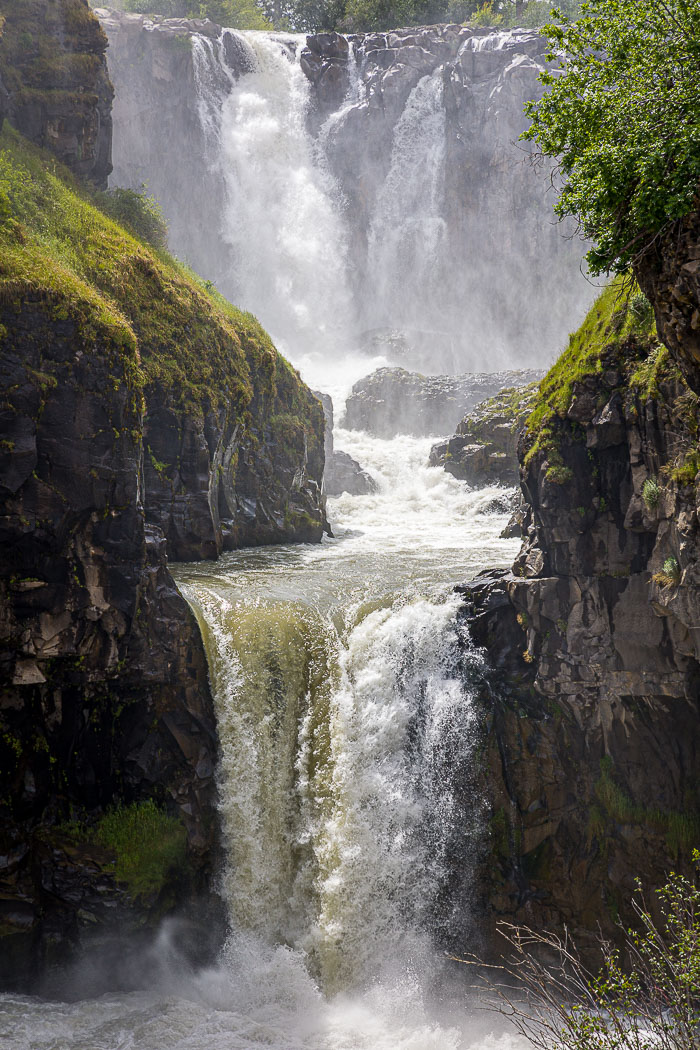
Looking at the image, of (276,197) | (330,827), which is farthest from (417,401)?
(330,827)

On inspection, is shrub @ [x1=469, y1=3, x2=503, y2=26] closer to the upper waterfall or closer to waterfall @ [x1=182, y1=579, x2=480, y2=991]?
the upper waterfall

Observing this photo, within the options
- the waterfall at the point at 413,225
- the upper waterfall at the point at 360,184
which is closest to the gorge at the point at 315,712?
the upper waterfall at the point at 360,184

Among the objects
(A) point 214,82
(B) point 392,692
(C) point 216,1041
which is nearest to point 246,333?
(B) point 392,692

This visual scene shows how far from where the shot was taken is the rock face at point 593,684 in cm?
1200

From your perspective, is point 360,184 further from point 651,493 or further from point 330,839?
point 330,839

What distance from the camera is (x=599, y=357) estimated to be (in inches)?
487

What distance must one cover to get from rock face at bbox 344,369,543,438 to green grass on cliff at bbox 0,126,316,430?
19.7 meters

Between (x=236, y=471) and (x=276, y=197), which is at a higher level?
(x=276, y=197)

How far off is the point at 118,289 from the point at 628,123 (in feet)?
44.7

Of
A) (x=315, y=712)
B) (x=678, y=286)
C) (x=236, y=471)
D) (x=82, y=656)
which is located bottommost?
(x=315, y=712)

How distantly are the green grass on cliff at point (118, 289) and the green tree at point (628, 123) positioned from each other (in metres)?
8.61

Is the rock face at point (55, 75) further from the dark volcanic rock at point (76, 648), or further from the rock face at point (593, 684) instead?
the rock face at point (593, 684)

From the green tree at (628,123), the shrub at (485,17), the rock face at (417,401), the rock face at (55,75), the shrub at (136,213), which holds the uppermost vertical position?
the shrub at (485,17)

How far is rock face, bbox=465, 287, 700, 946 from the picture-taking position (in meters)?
12.0
